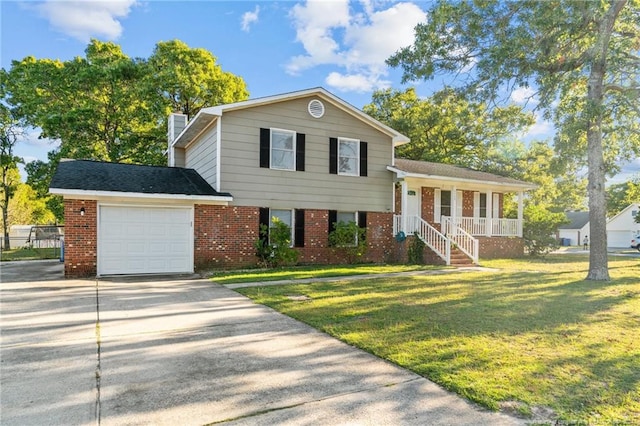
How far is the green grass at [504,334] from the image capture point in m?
3.35

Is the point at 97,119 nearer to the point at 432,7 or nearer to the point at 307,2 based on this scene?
the point at 307,2

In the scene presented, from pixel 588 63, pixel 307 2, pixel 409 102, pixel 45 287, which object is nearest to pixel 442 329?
pixel 45 287

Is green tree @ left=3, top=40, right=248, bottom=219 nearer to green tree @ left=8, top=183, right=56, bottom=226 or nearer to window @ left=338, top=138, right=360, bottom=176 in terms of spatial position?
green tree @ left=8, top=183, right=56, bottom=226

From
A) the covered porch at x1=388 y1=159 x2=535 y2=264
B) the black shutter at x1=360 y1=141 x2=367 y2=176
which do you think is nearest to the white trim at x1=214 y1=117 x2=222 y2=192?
the black shutter at x1=360 y1=141 x2=367 y2=176

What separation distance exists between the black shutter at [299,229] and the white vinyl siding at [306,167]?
0.95 feet

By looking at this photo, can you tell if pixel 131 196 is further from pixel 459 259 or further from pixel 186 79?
pixel 186 79

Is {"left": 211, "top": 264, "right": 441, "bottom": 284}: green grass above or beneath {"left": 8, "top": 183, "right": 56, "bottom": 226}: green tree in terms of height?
beneath

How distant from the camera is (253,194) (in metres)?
12.8

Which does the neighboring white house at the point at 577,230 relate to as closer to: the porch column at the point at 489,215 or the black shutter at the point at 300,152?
the porch column at the point at 489,215

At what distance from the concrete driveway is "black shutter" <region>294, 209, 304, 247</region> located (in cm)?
710

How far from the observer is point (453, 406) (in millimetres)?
3150

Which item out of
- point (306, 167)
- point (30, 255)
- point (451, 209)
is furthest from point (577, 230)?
point (30, 255)

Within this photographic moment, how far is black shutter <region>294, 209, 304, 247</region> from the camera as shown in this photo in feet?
44.3

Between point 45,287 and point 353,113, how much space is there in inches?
425
